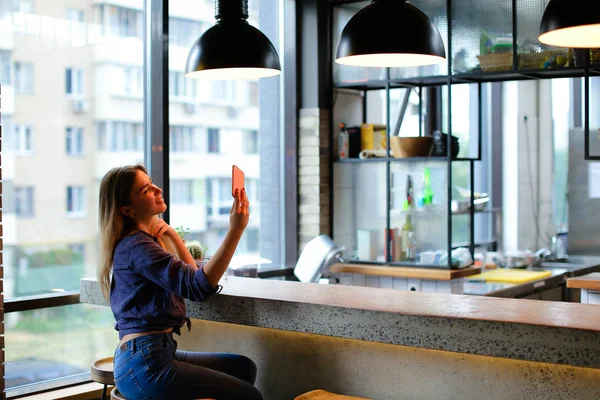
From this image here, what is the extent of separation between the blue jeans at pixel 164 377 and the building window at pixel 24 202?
1380 mm

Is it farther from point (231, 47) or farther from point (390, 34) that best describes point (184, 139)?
point (390, 34)

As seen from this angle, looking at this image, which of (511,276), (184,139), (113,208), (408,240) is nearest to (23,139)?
(184,139)

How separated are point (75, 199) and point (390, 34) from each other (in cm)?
197

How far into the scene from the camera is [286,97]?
5598 mm

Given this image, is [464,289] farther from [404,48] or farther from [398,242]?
[404,48]

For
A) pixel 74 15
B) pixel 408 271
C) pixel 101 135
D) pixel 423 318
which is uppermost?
pixel 74 15

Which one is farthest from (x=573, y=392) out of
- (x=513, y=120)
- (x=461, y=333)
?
(x=513, y=120)

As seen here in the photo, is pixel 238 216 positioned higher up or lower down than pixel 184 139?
lower down

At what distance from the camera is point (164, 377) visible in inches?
104

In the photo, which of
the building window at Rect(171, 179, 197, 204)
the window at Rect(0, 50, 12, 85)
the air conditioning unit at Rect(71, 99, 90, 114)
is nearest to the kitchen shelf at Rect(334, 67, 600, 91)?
the building window at Rect(171, 179, 197, 204)

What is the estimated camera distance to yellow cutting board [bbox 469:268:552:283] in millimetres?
5363

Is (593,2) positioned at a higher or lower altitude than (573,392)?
higher

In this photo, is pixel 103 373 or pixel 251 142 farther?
pixel 251 142

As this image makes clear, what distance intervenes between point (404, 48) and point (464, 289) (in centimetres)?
259
